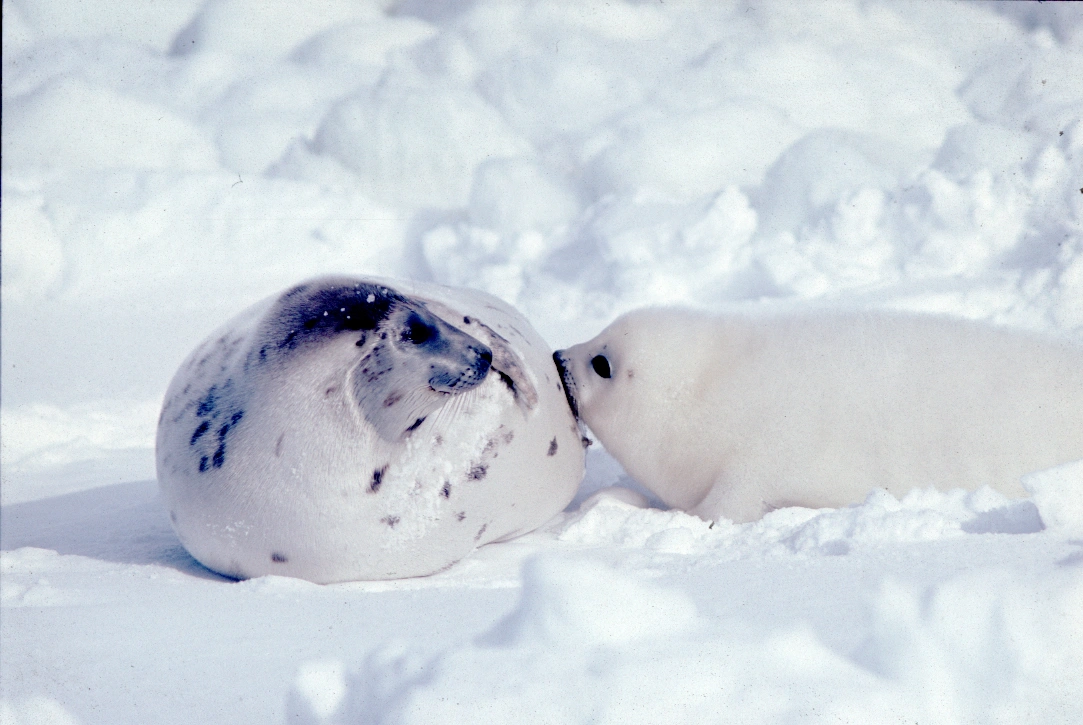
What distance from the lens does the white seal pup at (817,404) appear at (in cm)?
218

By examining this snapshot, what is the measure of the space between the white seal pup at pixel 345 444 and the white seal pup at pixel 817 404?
64cm

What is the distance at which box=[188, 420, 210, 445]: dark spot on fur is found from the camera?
6.55ft

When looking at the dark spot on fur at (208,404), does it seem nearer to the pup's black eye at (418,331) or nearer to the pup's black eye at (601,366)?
the pup's black eye at (418,331)

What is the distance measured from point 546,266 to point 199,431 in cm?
273

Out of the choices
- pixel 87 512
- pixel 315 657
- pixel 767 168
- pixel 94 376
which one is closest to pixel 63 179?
pixel 94 376

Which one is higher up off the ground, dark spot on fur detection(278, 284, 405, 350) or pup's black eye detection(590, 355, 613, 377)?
dark spot on fur detection(278, 284, 405, 350)

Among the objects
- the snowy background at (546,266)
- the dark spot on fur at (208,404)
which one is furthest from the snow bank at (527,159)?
the dark spot on fur at (208,404)

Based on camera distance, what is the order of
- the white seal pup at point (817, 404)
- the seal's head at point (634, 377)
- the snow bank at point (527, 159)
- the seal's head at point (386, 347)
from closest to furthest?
1. the seal's head at point (386, 347)
2. the white seal pup at point (817, 404)
3. the seal's head at point (634, 377)
4. the snow bank at point (527, 159)

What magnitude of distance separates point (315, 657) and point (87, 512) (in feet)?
5.42

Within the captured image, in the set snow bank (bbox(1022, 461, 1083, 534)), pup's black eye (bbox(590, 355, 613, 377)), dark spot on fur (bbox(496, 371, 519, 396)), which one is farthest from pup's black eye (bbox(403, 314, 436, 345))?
snow bank (bbox(1022, 461, 1083, 534))


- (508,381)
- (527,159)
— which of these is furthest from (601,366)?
(527,159)

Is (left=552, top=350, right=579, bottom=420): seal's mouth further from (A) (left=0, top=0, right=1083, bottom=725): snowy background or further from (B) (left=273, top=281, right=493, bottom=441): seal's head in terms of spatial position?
(B) (left=273, top=281, right=493, bottom=441): seal's head

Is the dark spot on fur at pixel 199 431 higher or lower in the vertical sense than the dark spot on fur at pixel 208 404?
lower

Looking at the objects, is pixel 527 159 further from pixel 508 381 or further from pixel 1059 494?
pixel 1059 494
